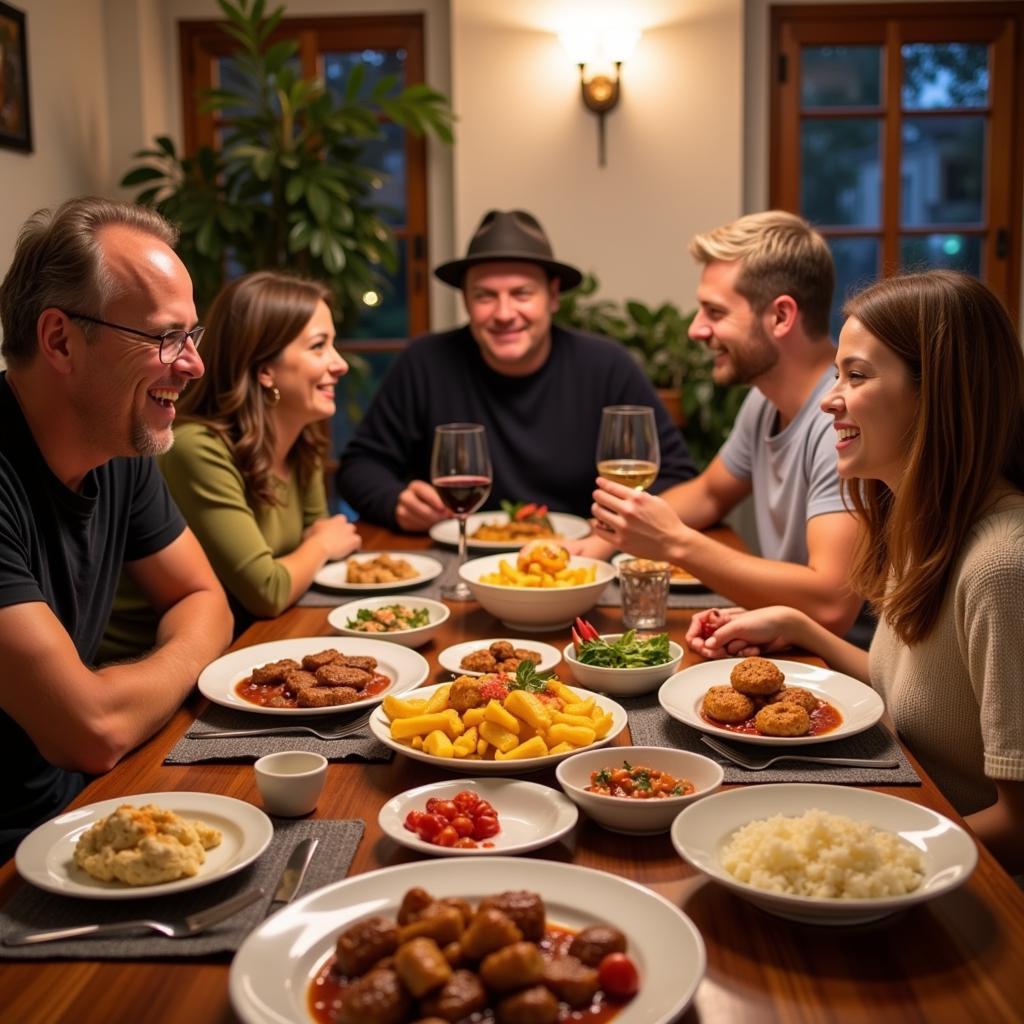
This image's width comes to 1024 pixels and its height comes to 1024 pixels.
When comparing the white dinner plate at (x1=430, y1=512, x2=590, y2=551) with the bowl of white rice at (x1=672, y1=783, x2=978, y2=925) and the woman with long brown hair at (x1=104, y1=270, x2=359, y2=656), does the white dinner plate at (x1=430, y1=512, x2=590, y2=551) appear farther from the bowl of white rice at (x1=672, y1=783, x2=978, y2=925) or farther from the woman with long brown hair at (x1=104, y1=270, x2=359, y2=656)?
the bowl of white rice at (x1=672, y1=783, x2=978, y2=925)

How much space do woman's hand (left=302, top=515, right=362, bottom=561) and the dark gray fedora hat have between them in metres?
1.06

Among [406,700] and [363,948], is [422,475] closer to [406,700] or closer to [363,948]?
[406,700]

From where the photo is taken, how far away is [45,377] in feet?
Answer: 6.06

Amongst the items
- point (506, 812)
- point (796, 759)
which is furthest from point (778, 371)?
point (506, 812)

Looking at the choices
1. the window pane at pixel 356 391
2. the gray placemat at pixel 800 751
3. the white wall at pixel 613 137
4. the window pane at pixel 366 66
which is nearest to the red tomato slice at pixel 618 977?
the gray placemat at pixel 800 751

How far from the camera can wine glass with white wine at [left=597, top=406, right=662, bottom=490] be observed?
7.41 feet

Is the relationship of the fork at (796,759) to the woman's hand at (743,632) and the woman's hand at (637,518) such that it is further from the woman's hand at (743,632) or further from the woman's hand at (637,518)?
the woman's hand at (637,518)

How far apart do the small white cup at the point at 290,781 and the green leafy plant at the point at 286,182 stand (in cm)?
→ 335

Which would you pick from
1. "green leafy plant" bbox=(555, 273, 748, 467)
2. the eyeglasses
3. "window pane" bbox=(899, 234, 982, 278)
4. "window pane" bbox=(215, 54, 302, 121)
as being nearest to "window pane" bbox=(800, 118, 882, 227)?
"window pane" bbox=(899, 234, 982, 278)

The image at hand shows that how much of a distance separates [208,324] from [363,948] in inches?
78.5

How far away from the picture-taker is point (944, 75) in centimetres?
508

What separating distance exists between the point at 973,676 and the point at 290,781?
0.89m

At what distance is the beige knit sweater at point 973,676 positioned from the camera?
58.8 inches

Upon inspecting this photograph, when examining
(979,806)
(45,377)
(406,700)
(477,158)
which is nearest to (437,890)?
(406,700)
